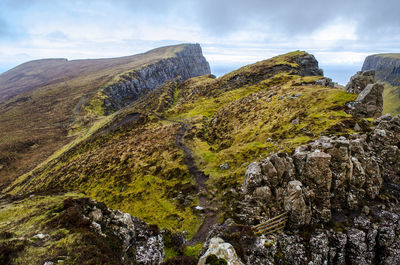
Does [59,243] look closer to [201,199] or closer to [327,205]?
[201,199]

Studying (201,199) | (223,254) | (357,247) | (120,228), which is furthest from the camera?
(201,199)

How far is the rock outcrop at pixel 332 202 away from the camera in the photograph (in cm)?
1655

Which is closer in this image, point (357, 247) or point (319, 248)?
point (319, 248)

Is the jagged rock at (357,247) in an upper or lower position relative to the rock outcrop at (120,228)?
lower

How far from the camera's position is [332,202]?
19672 mm

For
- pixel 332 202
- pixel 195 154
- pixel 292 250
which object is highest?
pixel 332 202

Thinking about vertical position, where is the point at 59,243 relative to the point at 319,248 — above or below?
above

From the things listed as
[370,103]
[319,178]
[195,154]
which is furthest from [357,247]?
[195,154]

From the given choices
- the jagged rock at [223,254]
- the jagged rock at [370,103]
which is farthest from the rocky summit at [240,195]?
the jagged rock at [370,103]

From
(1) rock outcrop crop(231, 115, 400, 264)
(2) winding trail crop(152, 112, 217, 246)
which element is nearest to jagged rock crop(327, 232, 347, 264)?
(1) rock outcrop crop(231, 115, 400, 264)

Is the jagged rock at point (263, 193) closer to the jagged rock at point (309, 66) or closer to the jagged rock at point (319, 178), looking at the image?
the jagged rock at point (319, 178)

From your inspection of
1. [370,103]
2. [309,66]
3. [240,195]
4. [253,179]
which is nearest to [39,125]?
[240,195]

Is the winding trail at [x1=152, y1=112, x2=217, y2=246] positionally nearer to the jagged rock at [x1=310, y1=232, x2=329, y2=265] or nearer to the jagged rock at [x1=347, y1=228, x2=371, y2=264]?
the jagged rock at [x1=310, y1=232, x2=329, y2=265]

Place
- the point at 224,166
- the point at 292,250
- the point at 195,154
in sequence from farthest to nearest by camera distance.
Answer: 1. the point at 195,154
2. the point at 224,166
3. the point at 292,250
